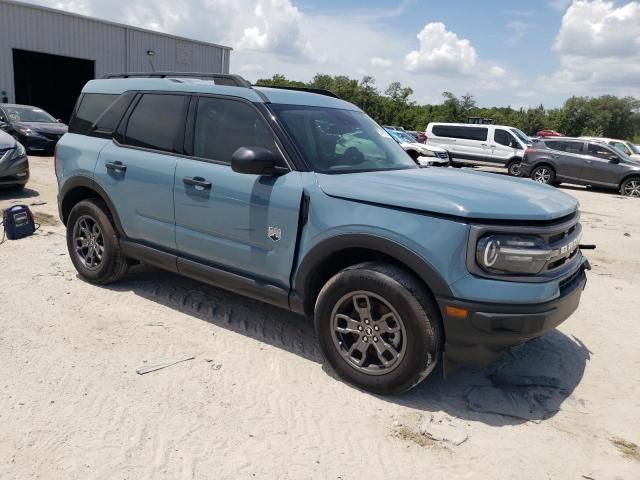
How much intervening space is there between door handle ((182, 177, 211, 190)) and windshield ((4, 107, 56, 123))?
14363 millimetres

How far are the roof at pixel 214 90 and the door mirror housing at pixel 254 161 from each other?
55cm

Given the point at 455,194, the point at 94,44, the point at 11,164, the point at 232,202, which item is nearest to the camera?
the point at 455,194

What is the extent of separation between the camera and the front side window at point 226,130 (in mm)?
3799

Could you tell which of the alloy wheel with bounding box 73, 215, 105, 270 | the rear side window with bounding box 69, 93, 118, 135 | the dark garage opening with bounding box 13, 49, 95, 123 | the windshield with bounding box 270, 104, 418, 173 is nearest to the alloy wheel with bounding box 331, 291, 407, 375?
the windshield with bounding box 270, 104, 418, 173

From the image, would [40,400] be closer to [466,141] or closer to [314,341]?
[314,341]

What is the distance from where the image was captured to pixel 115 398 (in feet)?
10.4

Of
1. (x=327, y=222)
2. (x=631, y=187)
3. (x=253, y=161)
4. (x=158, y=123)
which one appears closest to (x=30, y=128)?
(x=158, y=123)

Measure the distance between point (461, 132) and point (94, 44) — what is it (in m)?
16.8

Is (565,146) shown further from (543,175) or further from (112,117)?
(112,117)

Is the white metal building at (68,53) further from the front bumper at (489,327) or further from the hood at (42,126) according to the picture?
the front bumper at (489,327)

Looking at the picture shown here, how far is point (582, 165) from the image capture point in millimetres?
16453

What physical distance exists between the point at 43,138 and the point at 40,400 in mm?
14159

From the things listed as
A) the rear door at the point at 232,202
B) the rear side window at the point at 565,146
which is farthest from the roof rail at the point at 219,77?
the rear side window at the point at 565,146

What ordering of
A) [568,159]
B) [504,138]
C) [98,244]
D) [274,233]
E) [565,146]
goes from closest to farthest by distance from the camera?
[274,233], [98,244], [568,159], [565,146], [504,138]
